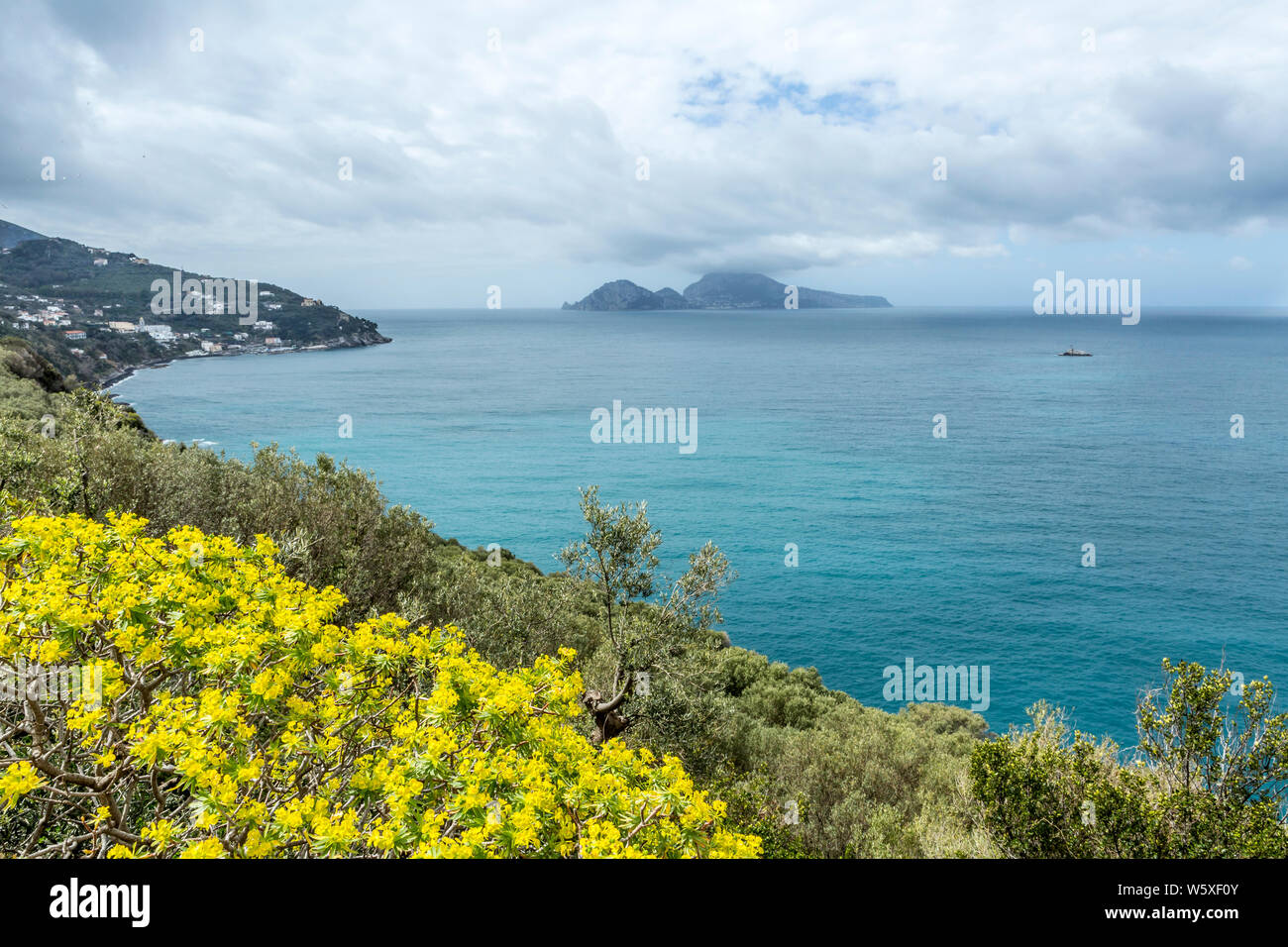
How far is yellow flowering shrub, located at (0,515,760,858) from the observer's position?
19.9ft

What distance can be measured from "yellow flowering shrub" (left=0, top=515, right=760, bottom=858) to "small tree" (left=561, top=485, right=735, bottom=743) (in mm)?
9192

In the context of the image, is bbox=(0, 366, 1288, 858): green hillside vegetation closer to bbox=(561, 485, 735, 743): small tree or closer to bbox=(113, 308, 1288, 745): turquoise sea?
bbox=(561, 485, 735, 743): small tree

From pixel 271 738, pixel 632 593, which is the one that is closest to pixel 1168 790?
pixel 632 593

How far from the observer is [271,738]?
8867 mm

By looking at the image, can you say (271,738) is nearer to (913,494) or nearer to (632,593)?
(632,593)

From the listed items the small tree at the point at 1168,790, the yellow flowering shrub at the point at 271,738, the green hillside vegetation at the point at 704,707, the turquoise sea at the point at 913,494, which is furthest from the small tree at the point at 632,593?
the turquoise sea at the point at 913,494

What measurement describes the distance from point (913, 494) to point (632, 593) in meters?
62.7

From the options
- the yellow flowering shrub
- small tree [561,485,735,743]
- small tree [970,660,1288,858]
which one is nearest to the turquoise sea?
small tree [561,485,735,743]

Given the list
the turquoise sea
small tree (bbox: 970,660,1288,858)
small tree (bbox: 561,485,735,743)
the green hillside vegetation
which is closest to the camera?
small tree (bbox: 970,660,1288,858)

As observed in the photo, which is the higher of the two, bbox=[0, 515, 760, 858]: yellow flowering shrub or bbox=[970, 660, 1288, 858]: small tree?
bbox=[0, 515, 760, 858]: yellow flowering shrub

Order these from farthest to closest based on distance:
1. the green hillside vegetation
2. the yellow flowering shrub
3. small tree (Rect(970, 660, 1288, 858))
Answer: the green hillside vegetation → small tree (Rect(970, 660, 1288, 858)) → the yellow flowering shrub

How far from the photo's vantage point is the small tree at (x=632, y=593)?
58.6 feet

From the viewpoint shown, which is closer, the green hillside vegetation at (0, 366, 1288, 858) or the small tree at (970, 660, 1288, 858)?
the small tree at (970, 660, 1288, 858)

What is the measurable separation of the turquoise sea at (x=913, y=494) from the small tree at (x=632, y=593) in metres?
25.9
